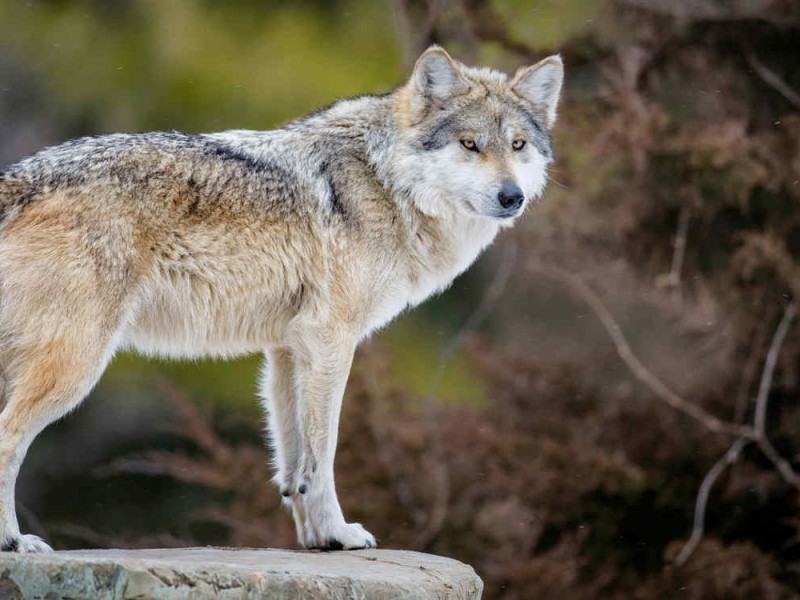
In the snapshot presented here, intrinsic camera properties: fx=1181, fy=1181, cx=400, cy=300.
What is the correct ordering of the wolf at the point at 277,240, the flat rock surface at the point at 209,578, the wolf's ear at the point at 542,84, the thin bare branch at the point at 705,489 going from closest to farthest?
the flat rock surface at the point at 209,578
the wolf at the point at 277,240
the wolf's ear at the point at 542,84
the thin bare branch at the point at 705,489

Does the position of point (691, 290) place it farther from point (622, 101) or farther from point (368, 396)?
point (368, 396)

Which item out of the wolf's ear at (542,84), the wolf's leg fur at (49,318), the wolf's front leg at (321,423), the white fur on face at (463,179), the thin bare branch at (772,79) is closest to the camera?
the wolf's leg fur at (49,318)

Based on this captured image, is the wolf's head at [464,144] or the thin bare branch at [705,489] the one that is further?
the thin bare branch at [705,489]

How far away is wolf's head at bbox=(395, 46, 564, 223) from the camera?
4.79 meters

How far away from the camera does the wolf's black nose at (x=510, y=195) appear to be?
4711mm

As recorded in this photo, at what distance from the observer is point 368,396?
8.46 metres

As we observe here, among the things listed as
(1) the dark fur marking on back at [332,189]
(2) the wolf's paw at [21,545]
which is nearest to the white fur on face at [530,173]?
(1) the dark fur marking on back at [332,189]

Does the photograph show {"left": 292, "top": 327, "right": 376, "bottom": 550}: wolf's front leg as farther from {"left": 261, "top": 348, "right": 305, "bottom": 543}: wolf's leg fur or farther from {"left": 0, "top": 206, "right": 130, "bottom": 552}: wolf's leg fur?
{"left": 0, "top": 206, "right": 130, "bottom": 552}: wolf's leg fur

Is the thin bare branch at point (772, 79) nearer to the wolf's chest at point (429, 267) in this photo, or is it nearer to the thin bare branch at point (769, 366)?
the thin bare branch at point (769, 366)

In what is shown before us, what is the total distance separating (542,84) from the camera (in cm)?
516

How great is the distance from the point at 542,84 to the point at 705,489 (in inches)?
165

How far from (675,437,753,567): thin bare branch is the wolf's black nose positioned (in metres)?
4.24

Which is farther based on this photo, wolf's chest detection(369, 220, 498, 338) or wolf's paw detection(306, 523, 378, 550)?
wolf's chest detection(369, 220, 498, 338)

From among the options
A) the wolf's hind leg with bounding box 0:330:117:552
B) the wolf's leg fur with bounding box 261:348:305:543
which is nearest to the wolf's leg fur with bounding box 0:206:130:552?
the wolf's hind leg with bounding box 0:330:117:552
